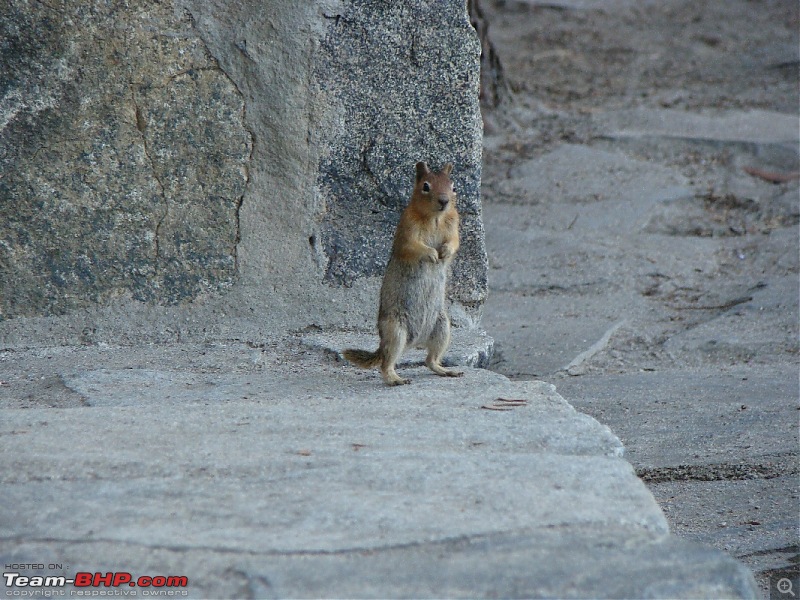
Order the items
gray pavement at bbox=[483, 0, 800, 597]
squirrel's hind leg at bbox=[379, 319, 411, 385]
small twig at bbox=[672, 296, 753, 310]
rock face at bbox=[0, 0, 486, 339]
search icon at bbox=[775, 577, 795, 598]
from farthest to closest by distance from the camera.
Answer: small twig at bbox=[672, 296, 753, 310], gray pavement at bbox=[483, 0, 800, 597], rock face at bbox=[0, 0, 486, 339], squirrel's hind leg at bbox=[379, 319, 411, 385], search icon at bbox=[775, 577, 795, 598]

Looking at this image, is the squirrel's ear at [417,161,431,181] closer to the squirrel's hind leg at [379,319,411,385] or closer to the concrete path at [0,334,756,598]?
the squirrel's hind leg at [379,319,411,385]

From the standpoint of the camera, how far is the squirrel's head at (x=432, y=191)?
3736 millimetres

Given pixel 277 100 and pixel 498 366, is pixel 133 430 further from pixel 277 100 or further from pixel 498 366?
pixel 498 366

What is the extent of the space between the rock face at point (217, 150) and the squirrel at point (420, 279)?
10.9 inches

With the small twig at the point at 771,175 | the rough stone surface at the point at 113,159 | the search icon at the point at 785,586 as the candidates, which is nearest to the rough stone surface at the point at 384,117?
the rough stone surface at the point at 113,159

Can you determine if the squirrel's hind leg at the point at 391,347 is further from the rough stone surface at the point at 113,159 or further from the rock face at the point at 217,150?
the rough stone surface at the point at 113,159

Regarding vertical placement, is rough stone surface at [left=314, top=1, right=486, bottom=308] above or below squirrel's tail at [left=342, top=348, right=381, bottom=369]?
above

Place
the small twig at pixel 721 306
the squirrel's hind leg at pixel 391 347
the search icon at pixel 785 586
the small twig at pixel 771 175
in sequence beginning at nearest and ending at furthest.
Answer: the search icon at pixel 785 586 → the squirrel's hind leg at pixel 391 347 → the small twig at pixel 721 306 → the small twig at pixel 771 175

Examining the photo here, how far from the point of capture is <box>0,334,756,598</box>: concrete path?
2.23 meters

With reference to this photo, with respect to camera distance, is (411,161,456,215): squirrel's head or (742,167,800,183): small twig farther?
(742,167,800,183): small twig

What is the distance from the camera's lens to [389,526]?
2.39 m

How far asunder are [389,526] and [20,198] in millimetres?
2108

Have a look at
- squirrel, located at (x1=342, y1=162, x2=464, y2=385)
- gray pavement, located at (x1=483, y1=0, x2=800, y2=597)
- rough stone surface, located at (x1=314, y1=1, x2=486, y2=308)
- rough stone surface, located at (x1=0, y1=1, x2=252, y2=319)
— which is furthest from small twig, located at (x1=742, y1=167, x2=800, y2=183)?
rough stone surface, located at (x1=0, y1=1, x2=252, y2=319)

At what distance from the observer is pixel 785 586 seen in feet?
10.3
